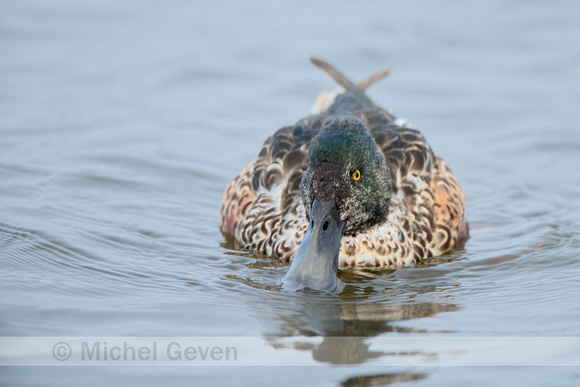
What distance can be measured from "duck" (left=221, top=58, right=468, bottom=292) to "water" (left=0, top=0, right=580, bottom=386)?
0.59ft

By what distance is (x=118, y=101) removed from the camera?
1165 centimetres

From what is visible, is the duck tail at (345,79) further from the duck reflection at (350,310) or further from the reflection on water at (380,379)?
the reflection on water at (380,379)

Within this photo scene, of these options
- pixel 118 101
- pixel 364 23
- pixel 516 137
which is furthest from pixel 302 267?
pixel 364 23

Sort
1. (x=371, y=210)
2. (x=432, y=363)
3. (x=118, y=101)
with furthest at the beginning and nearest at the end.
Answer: (x=118, y=101) → (x=371, y=210) → (x=432, y=363)

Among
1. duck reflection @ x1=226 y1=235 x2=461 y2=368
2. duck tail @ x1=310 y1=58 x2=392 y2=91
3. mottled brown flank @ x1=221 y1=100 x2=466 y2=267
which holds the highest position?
duck tail @ x1=310 y1=58 x2=392 y2=91

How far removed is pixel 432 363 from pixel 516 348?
0.61m

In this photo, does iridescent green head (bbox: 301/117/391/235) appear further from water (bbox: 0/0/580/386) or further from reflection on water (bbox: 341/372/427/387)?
reflection on water (bbox: 341/372/427/387)

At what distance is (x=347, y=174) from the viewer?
21.3ft

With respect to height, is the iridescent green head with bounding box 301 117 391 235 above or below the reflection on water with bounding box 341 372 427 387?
above

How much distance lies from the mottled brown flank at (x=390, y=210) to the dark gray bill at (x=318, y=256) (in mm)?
740

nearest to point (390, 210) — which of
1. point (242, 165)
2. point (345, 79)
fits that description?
point (345, 79)

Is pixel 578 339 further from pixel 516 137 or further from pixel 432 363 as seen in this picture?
pixel 516 137

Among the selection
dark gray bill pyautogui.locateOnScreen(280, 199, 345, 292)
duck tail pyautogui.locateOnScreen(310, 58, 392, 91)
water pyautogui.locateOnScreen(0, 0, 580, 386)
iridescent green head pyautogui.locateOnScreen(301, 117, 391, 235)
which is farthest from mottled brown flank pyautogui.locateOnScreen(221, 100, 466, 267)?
duck tail pyautogui.locateOnScreen(310, 58, 392, 91)

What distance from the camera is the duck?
6355 millimetres
